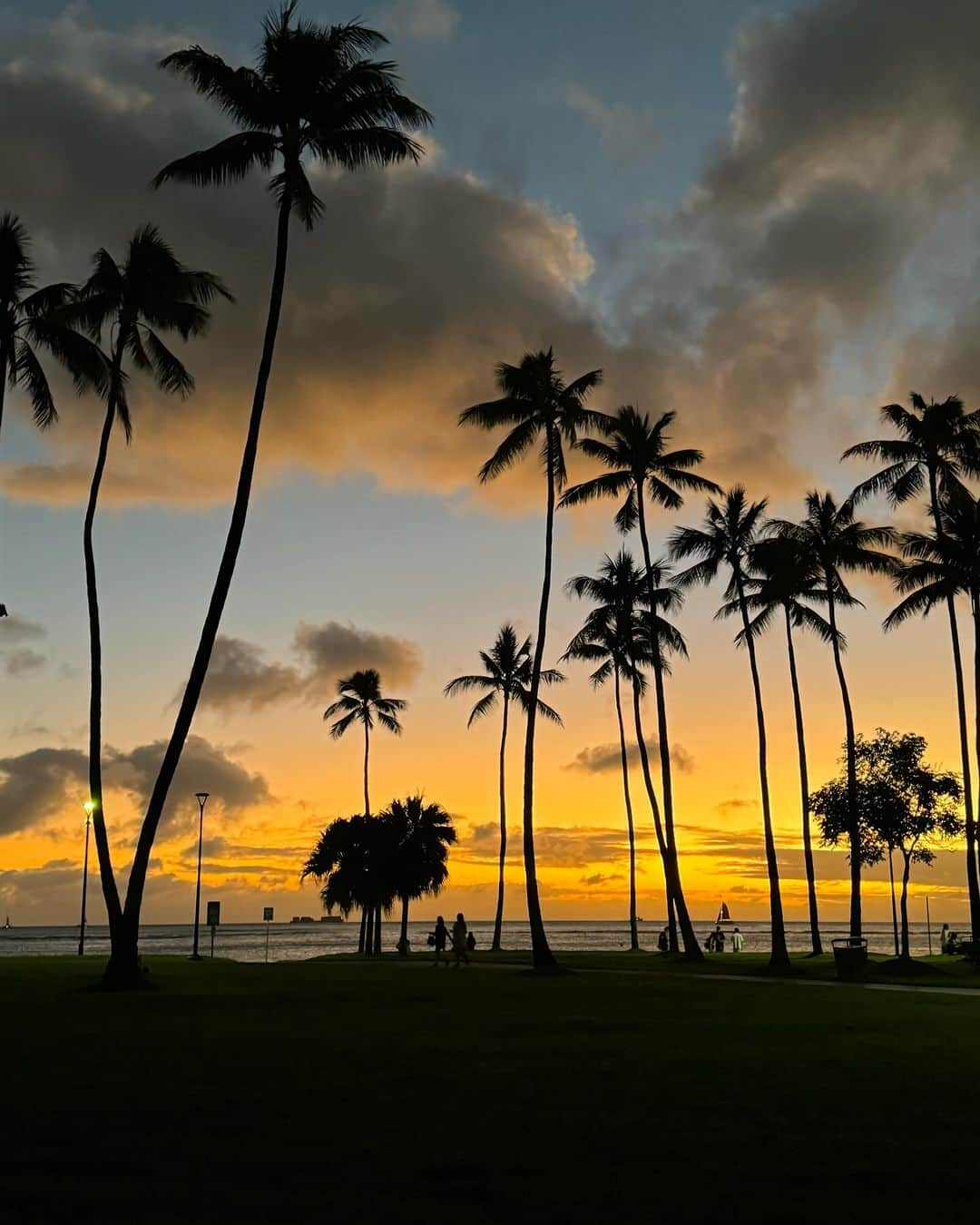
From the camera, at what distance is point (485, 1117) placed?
971 centimetres

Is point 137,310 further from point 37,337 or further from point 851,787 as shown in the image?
point 851,787

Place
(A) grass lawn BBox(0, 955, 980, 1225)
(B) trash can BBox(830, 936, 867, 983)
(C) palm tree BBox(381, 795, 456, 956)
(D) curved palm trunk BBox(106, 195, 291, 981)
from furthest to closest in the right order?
(C) palm tree BBox(381, 795, 456, 956) < (B) trash can BBox(830, 936, 867, 983) < (D) curved palm trunk BBox(106, 195, 291, 981) < (A) grass lawn BBox(0, 955, 980, 1225)

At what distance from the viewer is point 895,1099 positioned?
10.6 metres

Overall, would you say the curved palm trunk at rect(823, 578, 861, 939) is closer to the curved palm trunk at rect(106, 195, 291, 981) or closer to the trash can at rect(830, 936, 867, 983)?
the trash can at rect(830, 936, 867, 983)

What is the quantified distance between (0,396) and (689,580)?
28.0 meters

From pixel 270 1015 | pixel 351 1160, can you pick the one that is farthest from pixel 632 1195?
pixel 270 1015

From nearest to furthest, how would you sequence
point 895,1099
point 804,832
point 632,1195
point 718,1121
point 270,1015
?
point 632,1195 < point 718,1121 < point 895,1099 < point 270,1015 < point 804,832

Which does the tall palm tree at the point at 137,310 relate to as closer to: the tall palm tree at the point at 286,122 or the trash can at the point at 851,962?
the tall palm tree at the point at 286,122

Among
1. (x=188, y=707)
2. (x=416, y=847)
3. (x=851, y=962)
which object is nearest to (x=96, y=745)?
(x=188, y=707)

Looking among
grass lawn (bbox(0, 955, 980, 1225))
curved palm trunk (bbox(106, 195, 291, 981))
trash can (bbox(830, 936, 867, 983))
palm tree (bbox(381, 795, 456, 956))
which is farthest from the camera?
palm tree (bbox(381, 795, 456, 956))

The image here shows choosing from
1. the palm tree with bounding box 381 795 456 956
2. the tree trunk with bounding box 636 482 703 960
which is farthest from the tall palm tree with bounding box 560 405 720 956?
the palm tree with bounding box 381 795 456 956

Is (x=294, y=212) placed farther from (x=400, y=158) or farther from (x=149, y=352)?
(x=149, y=352)

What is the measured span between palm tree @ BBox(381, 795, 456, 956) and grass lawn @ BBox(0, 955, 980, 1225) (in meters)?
50.0

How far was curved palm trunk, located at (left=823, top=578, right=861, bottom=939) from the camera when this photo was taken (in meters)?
47.4
